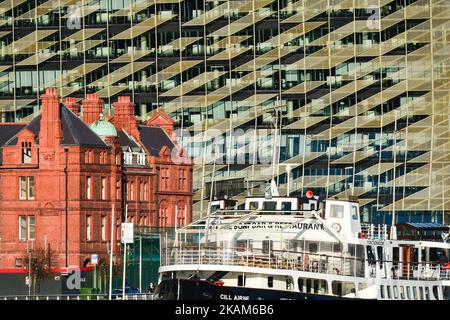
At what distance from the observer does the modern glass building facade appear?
178m

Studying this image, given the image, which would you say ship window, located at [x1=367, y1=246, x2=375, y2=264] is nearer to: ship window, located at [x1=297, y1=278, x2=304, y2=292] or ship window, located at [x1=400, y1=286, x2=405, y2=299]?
ship window, located at [x1=400, y1=286, x2=405, y2=299]

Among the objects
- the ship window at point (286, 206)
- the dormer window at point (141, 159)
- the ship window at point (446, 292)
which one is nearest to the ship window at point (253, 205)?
the ship window at point (286, 206)

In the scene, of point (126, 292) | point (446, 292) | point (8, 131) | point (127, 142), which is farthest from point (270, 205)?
point (127, 142)

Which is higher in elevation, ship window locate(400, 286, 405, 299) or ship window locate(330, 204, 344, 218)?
ship window locate(330, 204, 344, 218)

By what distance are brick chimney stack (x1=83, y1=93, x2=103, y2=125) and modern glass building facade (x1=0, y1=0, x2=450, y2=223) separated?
571 inches

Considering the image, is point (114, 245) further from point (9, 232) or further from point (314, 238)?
point (314, 238)

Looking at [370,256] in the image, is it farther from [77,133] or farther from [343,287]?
[77,133]

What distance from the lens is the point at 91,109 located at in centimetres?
16375

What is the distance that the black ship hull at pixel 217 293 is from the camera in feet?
276

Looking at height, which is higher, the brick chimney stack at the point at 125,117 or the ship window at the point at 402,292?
the brick chimney stack at the point at 125,117

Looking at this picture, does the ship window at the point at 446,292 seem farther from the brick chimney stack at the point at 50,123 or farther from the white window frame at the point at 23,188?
the white window frame at the point at 23,188

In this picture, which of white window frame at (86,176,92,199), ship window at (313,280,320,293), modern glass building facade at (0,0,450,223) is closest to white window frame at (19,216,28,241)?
white window frame at (86,176,92,199)

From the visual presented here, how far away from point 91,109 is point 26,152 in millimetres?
14830

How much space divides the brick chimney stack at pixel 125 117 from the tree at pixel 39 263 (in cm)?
1967
